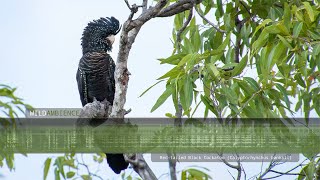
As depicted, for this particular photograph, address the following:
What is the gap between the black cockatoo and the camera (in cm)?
203

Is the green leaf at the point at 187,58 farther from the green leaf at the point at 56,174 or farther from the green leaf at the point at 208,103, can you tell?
the green leaf at the point at 56,174

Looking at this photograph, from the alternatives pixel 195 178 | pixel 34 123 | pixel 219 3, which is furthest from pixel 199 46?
pixel 34 123

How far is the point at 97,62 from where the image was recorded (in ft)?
7.05

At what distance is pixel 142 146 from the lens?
4.74 feet

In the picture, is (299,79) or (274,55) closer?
(274,55)

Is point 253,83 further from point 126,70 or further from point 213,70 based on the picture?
point 126,70

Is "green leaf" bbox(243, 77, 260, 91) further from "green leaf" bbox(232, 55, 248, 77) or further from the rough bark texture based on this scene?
the rough bark texture

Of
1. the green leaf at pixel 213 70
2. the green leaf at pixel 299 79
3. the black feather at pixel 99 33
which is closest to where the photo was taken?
the green leaf at pixel 213 70

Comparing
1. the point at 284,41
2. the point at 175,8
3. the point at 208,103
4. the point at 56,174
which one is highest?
the point at 175,8

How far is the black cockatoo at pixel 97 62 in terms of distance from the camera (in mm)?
2027

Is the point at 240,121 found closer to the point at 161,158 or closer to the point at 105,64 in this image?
the point at 161,158

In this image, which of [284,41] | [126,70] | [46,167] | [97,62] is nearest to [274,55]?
[284,41]

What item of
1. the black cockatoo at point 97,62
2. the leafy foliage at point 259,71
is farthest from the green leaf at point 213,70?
the black cockatoo at point 97,62

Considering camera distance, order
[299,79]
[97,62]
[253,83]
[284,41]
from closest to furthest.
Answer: [284,41]
[253,83]
[299,79]
[97,62]
